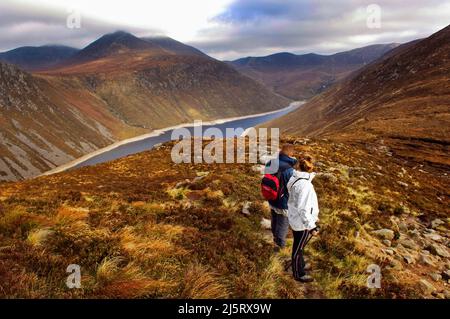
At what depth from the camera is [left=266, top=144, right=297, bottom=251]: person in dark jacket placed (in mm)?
9203

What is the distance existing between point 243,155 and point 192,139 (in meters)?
11.9

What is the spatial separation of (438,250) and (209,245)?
29.1ft

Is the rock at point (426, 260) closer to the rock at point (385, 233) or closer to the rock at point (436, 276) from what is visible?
the rock at point (436, 276)

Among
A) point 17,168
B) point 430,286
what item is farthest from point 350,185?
point 17,168

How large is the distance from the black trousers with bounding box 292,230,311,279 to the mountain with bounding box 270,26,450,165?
1274 inches

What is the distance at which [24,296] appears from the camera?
5699 millimetres

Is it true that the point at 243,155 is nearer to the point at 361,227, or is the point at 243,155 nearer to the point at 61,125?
the point at 361,227

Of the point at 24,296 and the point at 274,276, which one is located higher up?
the point at 24,296

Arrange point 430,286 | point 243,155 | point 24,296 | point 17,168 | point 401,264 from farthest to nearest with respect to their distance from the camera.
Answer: point 17,168
point 243,155
point 401,264
point 430,286
point 24,296

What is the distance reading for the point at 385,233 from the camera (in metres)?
13.4

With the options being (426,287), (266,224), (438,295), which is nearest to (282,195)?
(266,224)

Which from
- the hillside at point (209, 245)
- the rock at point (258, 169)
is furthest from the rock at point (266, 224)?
the rock at point (258, 169)

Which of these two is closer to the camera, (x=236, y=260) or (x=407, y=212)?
(x=236, y=260)

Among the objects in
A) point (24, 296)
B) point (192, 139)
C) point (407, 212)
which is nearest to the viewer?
point (24, 296)
